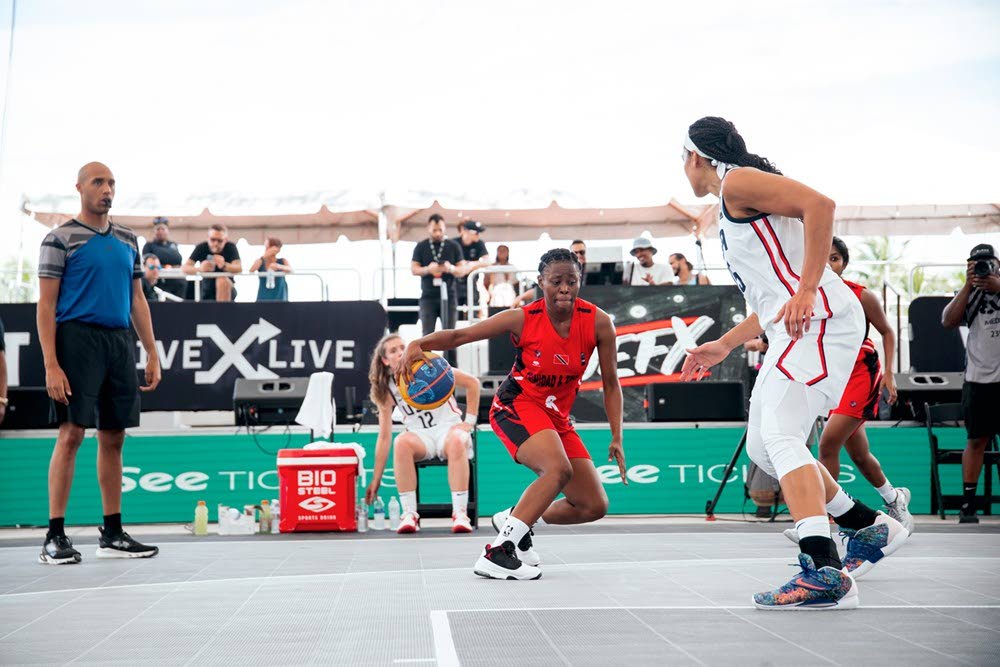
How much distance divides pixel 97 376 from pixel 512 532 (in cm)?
278

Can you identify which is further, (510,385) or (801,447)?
(510,385)

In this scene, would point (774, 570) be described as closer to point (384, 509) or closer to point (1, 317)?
point (384, 509)

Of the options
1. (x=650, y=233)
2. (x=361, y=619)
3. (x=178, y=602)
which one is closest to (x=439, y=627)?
(x=361, y=619)

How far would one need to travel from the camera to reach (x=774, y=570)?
5875 mm

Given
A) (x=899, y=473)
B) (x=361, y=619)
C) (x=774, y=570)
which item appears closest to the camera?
(x=361, y=619)

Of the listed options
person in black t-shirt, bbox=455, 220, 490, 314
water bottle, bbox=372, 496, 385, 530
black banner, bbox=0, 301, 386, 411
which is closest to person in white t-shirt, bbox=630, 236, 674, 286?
person in black t-shirt, bbox=455, 220, 490, 314

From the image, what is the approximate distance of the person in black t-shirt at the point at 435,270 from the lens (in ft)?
41.3

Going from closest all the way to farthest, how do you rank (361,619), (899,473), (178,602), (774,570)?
(361,619) < (178,602) < (774,570) < (899,473)

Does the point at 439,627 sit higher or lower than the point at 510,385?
lower

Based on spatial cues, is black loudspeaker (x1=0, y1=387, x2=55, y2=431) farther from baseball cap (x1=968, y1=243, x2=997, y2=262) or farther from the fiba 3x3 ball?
baseball cap (x1=968, y1=243, x2=997, y2=262)

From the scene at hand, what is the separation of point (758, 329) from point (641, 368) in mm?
6175

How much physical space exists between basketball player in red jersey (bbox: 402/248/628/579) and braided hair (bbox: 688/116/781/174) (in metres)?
1.27

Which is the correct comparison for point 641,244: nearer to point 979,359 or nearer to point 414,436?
point 979,359

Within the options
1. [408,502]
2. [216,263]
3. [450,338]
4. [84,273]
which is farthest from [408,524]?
[216,263]
